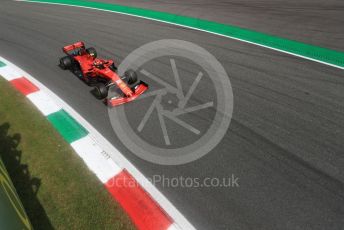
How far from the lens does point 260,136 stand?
17.8 feet

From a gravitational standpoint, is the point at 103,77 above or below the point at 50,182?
above

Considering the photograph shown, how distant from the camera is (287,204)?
418 centimetres

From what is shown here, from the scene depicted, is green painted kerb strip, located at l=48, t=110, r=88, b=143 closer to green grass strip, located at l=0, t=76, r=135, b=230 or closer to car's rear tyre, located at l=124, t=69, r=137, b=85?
green grass strip, located at l=0, t=76, r=135, b=230

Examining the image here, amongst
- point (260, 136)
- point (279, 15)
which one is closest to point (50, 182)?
point (260, 136)

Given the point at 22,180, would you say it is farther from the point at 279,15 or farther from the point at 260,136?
the point at 279,15

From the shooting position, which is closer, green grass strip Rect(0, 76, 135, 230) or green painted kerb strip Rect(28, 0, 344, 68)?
green grass strip Rect(0, 76, 135, 230)

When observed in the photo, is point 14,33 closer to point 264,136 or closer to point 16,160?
point 16,160

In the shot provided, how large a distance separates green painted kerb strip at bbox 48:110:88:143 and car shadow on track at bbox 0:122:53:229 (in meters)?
0.82

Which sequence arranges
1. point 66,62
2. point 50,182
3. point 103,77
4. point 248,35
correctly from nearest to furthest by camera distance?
1. point 50,182
2. point 103,77
3. point 66,62
4. point 248,35

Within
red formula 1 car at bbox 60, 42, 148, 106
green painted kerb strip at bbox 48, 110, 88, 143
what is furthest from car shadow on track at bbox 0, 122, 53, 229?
red formula 1 car at bbox 60, 42, 148, 106

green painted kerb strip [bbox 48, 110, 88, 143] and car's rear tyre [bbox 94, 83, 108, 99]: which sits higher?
car's rear tyre [bbox 94, 83, 108, 99]

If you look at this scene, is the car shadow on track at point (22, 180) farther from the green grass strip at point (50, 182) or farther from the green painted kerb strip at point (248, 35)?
the green painted kerb strip at point (248, 35)

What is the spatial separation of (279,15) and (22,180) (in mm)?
11210

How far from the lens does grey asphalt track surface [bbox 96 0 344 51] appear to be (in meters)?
9.67
